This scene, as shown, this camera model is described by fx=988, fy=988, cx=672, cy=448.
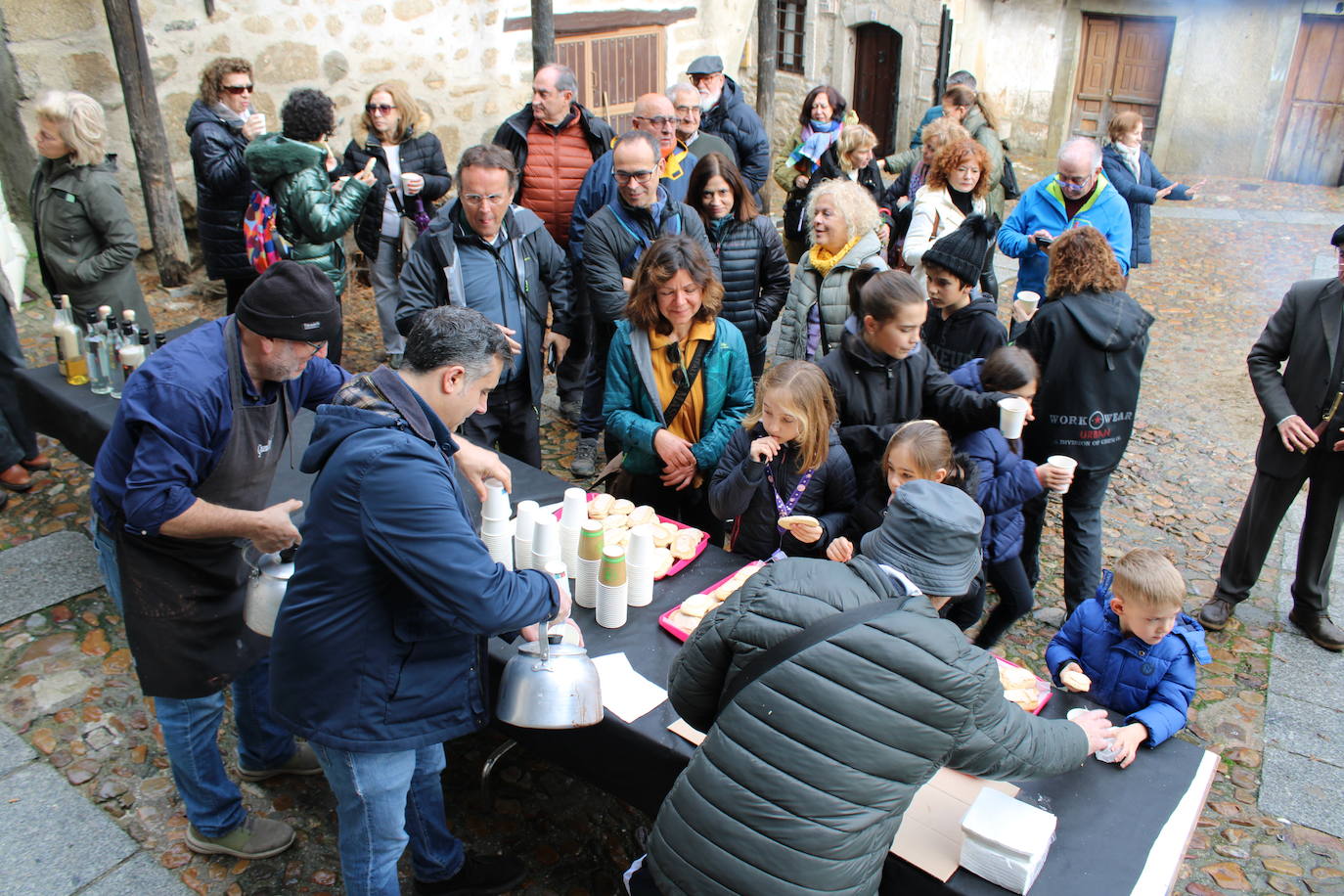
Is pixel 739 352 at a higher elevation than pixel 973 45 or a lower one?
lower

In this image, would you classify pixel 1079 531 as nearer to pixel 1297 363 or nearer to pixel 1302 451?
pixel 1302 451

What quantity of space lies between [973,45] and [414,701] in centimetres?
1538

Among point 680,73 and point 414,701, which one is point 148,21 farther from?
point 414,701

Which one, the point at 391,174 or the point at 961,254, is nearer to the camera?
the point at 961,254

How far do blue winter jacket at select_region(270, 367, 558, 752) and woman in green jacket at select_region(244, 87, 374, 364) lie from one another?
9.76 ft

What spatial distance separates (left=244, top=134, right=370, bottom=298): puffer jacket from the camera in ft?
17.5

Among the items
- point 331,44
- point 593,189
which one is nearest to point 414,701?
point 593,189

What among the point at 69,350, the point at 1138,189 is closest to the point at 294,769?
the point at 69,350

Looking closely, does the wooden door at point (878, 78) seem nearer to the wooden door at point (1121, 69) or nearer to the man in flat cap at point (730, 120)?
the wooden door at point (1121, 69)

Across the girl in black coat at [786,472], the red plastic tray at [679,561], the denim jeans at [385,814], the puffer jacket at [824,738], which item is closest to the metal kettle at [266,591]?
the denim jeans at [385,814]

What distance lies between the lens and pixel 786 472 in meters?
3.55

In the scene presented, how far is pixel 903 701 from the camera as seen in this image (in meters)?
1.92

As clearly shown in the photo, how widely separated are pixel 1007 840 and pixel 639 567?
134 centimetres

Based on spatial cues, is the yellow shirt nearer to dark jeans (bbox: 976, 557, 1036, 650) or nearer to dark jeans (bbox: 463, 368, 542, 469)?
dark jeans (bbox: 463, 368, 542, 469)
